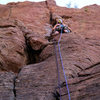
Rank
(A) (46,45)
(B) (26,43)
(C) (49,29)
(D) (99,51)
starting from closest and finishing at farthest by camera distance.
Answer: (D) (99,51) → (A) (46,45) → (B) (26,43) → (C) (49,29)

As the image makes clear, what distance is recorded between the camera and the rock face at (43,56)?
22.1ft

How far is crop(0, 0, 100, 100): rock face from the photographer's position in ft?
22.1

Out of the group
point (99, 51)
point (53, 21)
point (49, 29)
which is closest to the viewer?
point (99, 51)

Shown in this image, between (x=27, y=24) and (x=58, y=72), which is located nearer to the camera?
(x=58, y=72)

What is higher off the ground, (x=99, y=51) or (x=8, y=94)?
(x=99, y=51)

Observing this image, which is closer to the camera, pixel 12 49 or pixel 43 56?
pixel 43 56

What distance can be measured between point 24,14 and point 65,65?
6.80 meters

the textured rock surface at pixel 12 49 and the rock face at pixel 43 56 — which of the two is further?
the textured rock surface at pixel 12 49

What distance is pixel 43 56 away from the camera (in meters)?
9.13

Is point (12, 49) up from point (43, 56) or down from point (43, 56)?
up

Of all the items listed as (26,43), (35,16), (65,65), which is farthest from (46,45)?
(35,16)

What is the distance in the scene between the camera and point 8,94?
686cm

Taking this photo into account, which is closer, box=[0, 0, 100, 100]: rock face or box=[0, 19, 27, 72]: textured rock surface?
box=[0, 0, 100, 100]: rock face

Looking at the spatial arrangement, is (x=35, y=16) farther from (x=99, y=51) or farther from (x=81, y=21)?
(x=99, y=51)
